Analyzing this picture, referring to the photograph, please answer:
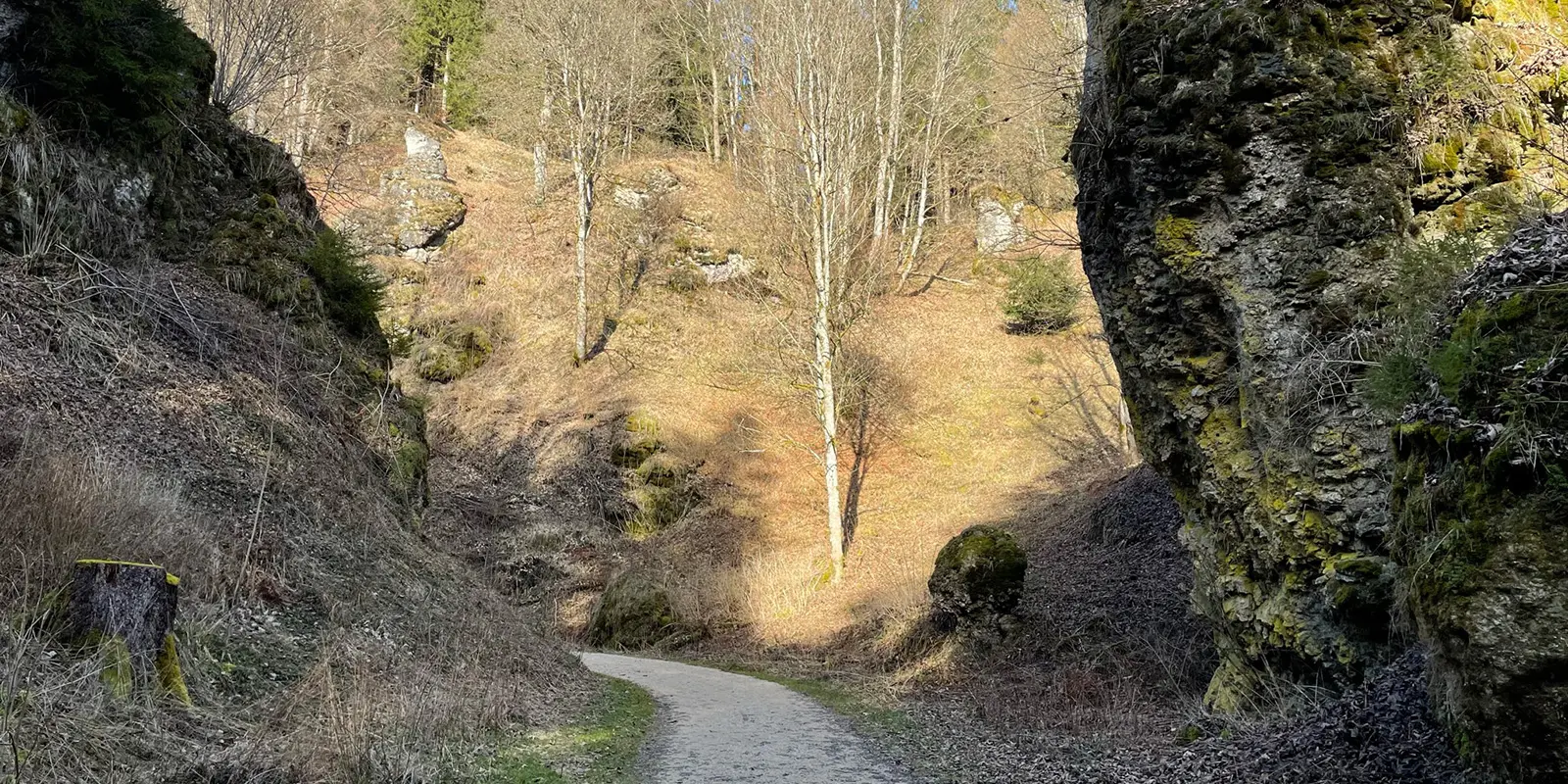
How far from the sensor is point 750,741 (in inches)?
310

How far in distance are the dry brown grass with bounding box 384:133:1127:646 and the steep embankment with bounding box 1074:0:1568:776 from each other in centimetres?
823

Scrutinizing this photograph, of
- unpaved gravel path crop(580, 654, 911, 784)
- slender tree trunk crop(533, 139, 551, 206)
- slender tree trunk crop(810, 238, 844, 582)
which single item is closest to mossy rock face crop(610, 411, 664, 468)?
slender tree trunk crop(810, 238, 844, 582)

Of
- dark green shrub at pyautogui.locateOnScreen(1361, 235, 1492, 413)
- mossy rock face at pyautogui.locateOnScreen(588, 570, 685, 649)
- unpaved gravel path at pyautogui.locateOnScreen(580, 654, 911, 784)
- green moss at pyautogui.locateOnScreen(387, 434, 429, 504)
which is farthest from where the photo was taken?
mossy rock face at pyautogui.locateOnScreen(588, 570, 685, 649)

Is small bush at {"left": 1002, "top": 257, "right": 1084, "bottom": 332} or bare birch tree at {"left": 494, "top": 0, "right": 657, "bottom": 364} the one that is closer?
small bush at {"left": 1002, "top": 257, "right": 1084, "bottom": 332}

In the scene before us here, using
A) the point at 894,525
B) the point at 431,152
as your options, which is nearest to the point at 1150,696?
the point at 894,525

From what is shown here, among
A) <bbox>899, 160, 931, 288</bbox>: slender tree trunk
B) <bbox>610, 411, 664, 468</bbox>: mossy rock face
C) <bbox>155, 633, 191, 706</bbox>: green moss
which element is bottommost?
<bbox>155, 633, 191, 706</bbox>: green moss

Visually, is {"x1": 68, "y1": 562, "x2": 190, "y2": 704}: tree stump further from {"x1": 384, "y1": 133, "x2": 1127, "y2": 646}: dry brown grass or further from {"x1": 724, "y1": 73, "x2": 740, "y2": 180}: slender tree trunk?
{"x1": 724, "y1": 73, "x2": 740, "y2": 180}: slender tree trunk

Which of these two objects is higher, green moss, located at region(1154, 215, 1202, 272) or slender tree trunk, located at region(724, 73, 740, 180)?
slender tree trunk, located at region(724, 73, 740, 180)

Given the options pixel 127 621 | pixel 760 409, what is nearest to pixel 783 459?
pixel 760 409

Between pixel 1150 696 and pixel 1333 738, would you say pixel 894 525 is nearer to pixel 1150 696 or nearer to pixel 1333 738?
pixel 1150 696

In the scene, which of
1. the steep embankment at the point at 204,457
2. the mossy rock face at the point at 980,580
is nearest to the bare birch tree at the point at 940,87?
the mossy rock face at the point at 980,580

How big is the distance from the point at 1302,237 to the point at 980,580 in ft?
21.1

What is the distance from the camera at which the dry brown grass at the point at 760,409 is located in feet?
63.0

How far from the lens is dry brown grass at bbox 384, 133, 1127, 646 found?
19.2 meters
